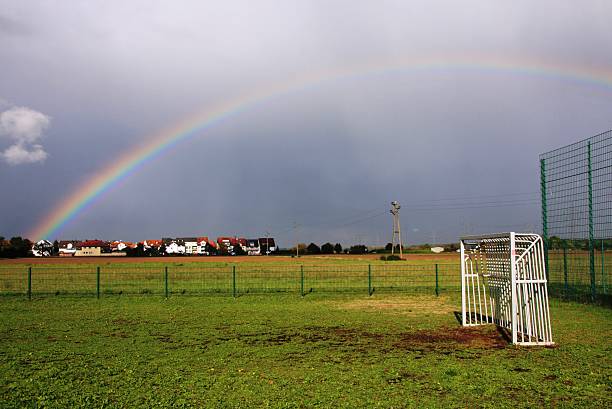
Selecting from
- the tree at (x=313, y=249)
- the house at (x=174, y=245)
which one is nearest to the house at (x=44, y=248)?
the house at (x=174, y=245)

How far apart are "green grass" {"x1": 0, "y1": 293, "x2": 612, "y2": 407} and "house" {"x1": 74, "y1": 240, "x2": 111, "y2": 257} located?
12269 cm

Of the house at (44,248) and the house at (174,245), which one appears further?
the house at (174,245)

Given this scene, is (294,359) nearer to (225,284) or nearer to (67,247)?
(225,284)

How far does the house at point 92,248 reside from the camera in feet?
438

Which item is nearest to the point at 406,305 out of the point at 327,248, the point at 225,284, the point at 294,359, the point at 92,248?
the point at 294,359

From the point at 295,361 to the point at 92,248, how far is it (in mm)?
136679

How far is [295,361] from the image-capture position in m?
10.5

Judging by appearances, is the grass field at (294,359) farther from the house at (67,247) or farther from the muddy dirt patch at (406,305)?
the house at (67,247)

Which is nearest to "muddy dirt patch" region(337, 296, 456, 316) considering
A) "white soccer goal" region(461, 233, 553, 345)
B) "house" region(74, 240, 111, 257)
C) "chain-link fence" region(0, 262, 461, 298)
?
"chain-link fence" region(0, 262, 461, 298)

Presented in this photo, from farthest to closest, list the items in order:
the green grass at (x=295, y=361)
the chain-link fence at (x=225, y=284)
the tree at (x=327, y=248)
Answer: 1. the tree at (x=327, y=248)
2. the chain-link fence at (x=225, y=284)
3. the green grass at (x=295, y=361)

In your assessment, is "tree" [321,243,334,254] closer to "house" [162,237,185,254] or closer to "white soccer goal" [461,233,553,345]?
"house" [162,237,185,254]

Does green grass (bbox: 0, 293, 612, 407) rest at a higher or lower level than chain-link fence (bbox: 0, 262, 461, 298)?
higher

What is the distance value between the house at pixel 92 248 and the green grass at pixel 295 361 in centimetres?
12269

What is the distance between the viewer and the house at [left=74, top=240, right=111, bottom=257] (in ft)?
438
